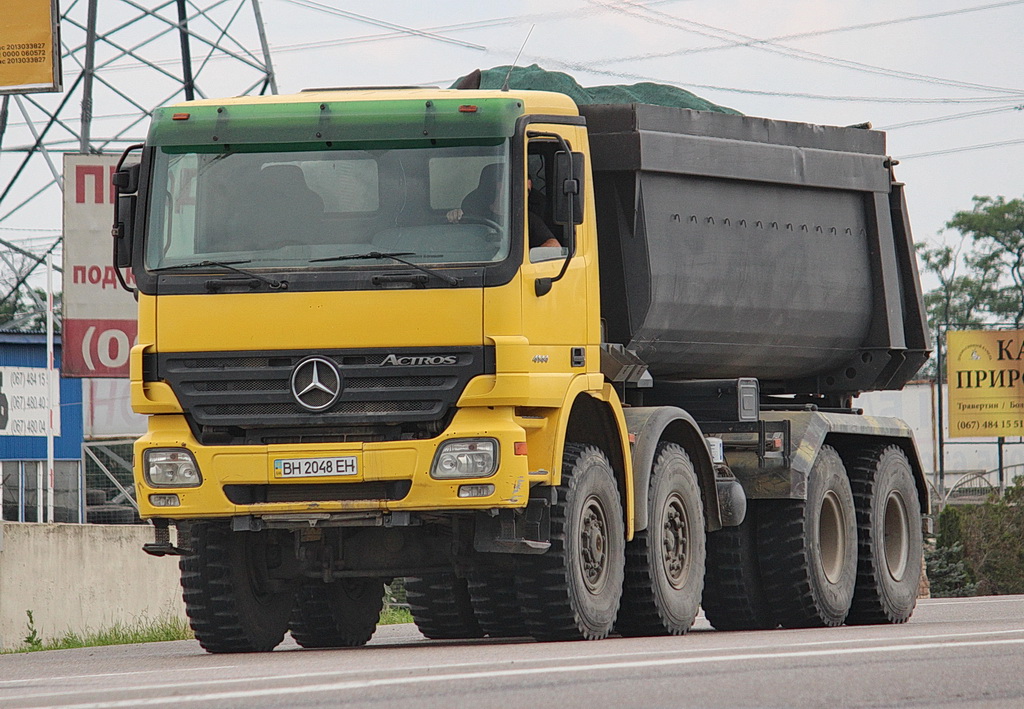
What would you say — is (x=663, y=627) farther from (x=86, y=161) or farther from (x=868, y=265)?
(x=86, y=161)

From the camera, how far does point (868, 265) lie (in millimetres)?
15656

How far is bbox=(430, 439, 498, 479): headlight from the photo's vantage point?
1077 cm

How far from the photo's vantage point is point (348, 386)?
35.5 feet

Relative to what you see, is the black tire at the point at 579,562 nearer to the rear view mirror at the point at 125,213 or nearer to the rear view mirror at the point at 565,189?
the rear view mirror at the point at 565,189

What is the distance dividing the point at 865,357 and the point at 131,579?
880 cm

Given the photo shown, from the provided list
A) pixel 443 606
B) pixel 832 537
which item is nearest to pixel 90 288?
pixel 443 606

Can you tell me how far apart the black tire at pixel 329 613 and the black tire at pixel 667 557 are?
1913 millimetres

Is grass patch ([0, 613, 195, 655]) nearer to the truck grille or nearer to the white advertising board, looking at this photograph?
the truck grille

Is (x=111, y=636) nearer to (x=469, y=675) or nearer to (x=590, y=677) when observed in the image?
(x=469, y=675)

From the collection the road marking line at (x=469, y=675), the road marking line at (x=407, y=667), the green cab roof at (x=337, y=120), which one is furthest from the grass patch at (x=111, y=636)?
the road marking line at (x=469, y=675)

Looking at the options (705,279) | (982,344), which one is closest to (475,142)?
(705,279)

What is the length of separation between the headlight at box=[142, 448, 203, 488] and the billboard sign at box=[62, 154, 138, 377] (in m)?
13.9

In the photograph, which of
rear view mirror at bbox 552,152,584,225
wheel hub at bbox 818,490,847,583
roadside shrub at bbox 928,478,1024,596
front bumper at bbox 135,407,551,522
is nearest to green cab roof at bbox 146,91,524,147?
rear view mirror at bbox 552,152,584,225

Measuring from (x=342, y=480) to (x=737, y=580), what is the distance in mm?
4635
